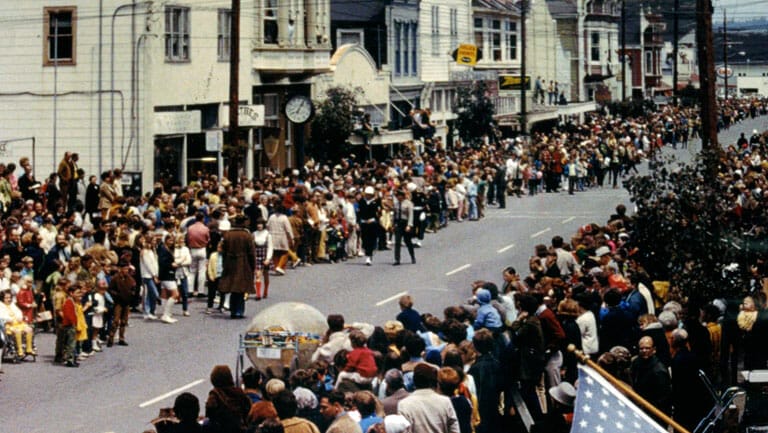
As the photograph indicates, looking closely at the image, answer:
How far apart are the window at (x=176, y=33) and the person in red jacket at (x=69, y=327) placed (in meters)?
21.2

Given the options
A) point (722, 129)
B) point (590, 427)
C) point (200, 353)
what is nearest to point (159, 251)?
point (200, 353)

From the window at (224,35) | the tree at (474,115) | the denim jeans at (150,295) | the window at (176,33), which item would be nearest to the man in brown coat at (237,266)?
the denim jeans at (150,295)

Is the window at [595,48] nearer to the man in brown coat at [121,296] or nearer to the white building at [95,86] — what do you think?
the white building at [95,86]

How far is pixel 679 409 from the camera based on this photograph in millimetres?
16578

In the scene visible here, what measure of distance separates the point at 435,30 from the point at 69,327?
51020mm

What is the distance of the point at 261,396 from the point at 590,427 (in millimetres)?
5267

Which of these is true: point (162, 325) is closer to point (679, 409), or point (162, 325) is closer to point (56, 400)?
point (56, 400)

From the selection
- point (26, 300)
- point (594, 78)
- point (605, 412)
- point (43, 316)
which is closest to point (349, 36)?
point (43, 316)

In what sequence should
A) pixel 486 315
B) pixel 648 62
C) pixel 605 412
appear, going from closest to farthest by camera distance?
pixel 605 412
pixel 486 315
pixel 648 62

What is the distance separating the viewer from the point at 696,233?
22.8 m

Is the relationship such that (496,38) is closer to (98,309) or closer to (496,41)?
(496,41)

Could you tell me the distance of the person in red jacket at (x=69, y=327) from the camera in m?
22.4

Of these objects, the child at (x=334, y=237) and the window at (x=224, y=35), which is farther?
the window at (x=224, y=35)

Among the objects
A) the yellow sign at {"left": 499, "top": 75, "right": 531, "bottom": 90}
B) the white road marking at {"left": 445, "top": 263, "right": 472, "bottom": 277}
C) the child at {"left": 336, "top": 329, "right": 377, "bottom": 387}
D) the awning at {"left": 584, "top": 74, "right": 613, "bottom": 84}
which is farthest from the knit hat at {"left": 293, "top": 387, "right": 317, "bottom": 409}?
the awning at {"left": 584, "top": 74, "right": 613, "bottom": 84}
